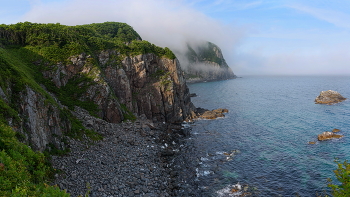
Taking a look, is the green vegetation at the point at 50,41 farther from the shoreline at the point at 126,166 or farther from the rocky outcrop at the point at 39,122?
the shoreline at the point at 126,166

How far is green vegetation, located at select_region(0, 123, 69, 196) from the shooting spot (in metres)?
13.1

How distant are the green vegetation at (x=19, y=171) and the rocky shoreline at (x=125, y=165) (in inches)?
202

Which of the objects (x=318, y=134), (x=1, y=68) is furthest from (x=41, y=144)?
(x=318, y=134)

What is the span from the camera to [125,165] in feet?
113

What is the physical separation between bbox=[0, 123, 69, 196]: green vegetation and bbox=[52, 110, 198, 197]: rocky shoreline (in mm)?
5137

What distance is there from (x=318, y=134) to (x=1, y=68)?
6857cm

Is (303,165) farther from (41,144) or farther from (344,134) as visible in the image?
(41,144)

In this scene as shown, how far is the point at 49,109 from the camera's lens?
31531 mm

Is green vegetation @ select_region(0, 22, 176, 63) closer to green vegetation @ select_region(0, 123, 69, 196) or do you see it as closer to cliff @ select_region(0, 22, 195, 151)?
cliff @ select_region(0, 22, 195, 151)

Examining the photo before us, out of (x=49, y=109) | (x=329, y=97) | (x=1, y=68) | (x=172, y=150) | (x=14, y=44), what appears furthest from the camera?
(x=329, y=97)

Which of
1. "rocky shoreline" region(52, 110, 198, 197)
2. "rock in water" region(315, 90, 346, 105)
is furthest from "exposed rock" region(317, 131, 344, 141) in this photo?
"rock in water" region(315, 90, 346, 105)

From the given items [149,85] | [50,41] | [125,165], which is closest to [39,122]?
[125,165]

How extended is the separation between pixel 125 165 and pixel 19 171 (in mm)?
20184

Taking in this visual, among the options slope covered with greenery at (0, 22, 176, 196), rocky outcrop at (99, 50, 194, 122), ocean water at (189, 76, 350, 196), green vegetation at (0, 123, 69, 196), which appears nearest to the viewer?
green vegetation at (0, 123, 69, 196)
